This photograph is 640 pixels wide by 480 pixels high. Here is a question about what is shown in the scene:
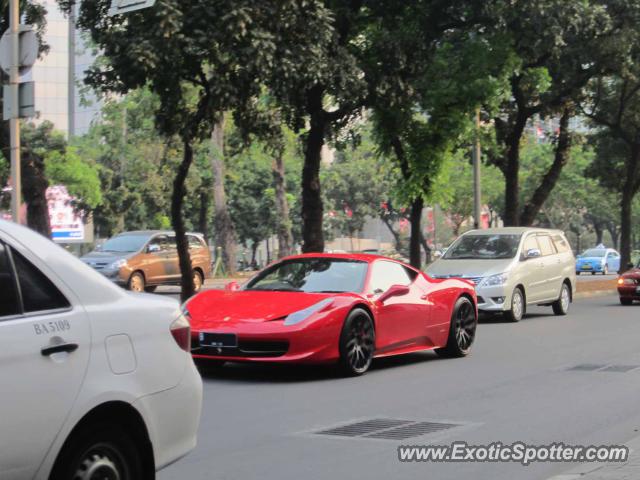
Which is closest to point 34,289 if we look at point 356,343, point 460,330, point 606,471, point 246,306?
point 606,471

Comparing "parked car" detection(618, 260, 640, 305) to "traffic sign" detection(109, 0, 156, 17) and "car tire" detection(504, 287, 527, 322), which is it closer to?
"car tire" detection(504, 287, 527, 322)

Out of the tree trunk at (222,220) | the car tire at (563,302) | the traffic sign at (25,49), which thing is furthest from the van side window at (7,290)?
the tree trunk at (222,220)

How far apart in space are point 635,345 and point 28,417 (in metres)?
12.0

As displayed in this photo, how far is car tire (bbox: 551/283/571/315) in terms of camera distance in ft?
A: 70.7

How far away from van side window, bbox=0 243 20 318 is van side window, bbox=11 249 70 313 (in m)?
0.04

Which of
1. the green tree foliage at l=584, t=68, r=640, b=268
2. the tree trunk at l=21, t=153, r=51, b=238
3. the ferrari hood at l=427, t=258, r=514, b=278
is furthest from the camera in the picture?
the green tree foliage at l=584, t=68, r=640, b=268

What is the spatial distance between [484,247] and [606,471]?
14.9 metres

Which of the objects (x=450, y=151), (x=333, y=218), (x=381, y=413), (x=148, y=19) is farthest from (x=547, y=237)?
(x=333, y=218)

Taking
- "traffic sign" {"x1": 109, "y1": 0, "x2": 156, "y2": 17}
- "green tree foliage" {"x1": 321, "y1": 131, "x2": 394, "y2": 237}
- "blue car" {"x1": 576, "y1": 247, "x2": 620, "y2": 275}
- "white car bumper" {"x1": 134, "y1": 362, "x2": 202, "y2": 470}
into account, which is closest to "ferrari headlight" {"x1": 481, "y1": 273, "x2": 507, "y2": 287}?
"traffic sign" {"x1": 109, "y1": 0, "x2": 156, "y2": 17}

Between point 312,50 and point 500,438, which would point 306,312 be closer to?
point 500,438

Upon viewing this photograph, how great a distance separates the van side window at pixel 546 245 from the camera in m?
21.5

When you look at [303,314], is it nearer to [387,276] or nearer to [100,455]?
[387,276]

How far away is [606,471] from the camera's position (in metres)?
6.34

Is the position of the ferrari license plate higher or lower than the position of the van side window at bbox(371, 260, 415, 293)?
lower
